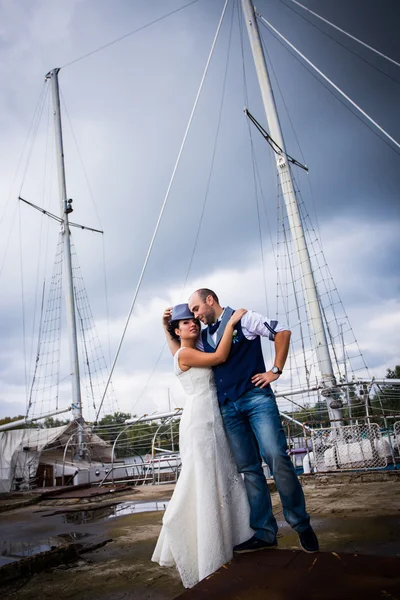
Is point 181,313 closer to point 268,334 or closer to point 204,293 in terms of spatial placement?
point 204,293

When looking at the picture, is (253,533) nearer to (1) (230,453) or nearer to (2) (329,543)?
(1) (230,453)

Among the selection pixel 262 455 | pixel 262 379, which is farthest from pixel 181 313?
pixel 262 455

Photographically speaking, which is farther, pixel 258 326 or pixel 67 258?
pixel 67 258

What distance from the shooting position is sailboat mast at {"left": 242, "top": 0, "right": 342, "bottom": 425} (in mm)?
A: 10538

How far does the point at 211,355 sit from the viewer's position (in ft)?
8.29

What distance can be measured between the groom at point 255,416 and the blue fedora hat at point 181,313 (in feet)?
0.15

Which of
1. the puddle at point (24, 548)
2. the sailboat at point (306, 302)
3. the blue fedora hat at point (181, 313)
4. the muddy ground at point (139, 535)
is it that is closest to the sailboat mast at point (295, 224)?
the sailboat at point (306, 302)

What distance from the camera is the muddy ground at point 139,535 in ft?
7.69

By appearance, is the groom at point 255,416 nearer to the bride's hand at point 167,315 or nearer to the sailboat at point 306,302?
the bride's hand at point 167,315

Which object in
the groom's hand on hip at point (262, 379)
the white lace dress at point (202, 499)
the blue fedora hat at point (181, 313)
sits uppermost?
the blue fedora hat at point (181, 313)

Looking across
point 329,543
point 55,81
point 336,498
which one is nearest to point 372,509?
point 336,498

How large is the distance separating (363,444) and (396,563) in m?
6.18

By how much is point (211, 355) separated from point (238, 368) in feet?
0.68

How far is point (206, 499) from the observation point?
224 centimetres
